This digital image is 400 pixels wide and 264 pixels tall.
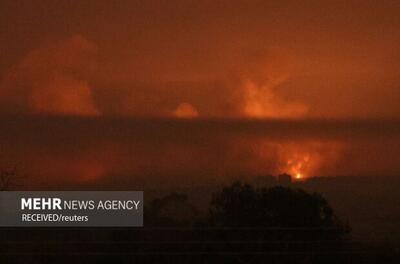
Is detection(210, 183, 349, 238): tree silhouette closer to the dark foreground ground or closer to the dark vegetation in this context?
the dark vegetation

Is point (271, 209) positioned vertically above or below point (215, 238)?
above

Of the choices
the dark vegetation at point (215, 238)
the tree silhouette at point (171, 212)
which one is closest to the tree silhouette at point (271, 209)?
the dark vegetation at point (215, 238)

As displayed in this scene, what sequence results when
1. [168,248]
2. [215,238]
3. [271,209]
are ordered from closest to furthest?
[168,248] < [215,238] < [271,209]

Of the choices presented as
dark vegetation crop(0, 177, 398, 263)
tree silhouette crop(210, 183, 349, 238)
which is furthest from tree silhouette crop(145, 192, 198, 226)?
tree silhouette crop(210, 183, 349, 238)

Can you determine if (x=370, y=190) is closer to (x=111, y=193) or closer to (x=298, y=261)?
(x=298, y=261)

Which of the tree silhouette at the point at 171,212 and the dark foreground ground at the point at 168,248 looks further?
the tree silhouette at the point at 171,212

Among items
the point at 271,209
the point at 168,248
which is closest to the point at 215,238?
the point at 168,248

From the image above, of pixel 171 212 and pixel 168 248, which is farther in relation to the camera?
pixel 171 212

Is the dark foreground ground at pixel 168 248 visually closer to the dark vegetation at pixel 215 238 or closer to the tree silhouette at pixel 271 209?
the dark vegetation at pixel 215 238

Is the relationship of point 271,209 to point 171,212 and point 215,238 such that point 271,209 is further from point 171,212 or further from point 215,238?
point 171,212

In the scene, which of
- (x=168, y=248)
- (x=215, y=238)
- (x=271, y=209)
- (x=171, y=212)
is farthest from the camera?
(x=271, y=209)

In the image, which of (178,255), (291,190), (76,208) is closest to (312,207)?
(291,190)

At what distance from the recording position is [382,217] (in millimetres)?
11289

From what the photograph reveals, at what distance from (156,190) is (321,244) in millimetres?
1562
